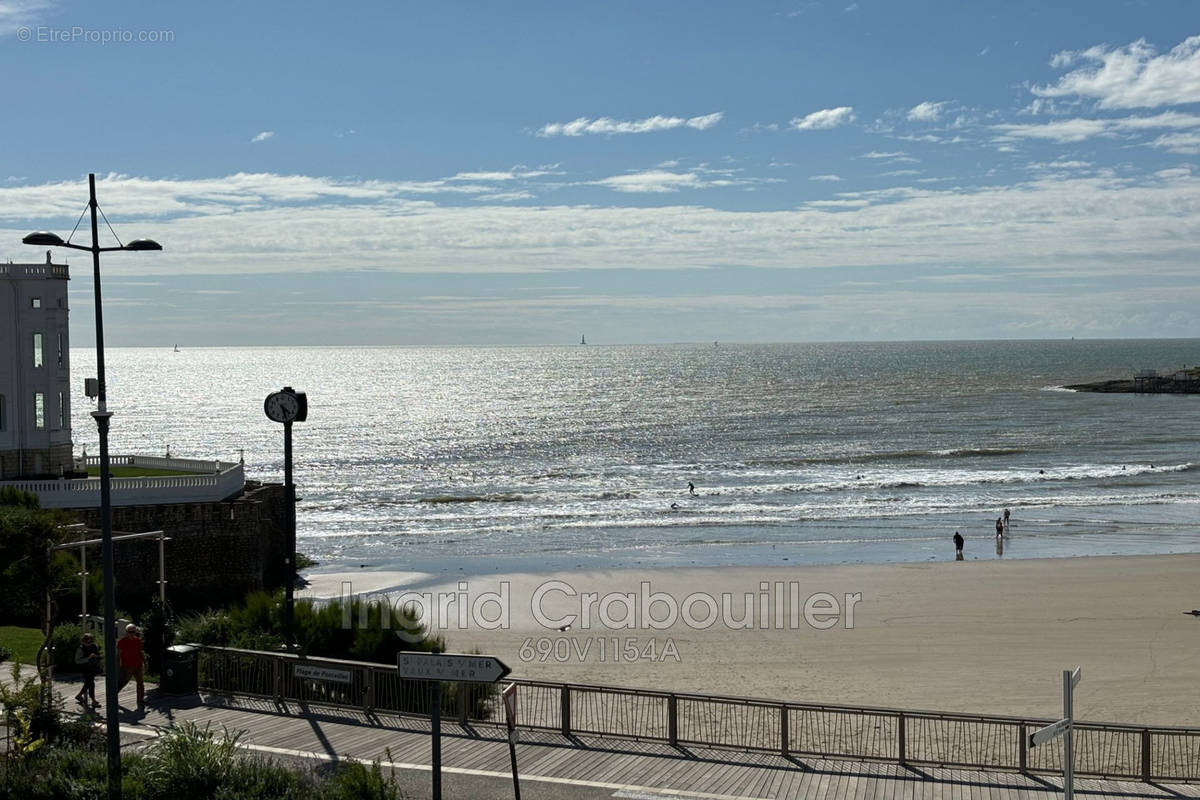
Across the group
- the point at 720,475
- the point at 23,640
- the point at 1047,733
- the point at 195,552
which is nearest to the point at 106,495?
the point at 1047,733

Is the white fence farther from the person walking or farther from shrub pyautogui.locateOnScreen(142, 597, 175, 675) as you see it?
the person walking

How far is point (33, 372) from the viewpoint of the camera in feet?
123

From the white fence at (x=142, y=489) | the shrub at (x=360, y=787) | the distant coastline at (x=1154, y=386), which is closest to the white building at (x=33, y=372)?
the white fence at (x=142, y=489)

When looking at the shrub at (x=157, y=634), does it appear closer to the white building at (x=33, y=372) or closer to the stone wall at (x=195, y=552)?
the stone wall at (x=195, y=552)

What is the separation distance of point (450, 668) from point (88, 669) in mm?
8466

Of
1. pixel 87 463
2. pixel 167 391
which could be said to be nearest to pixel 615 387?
pixel 167 391

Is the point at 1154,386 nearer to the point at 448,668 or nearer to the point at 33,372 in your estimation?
the point at 33,372

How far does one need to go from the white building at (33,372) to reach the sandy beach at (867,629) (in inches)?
406

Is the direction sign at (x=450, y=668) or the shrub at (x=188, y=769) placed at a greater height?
the direction sign at (x=450, y=668)

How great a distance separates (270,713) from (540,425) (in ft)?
334

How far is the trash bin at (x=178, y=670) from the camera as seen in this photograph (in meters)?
16.7

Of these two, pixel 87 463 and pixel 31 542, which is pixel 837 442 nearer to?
pixel 87 463

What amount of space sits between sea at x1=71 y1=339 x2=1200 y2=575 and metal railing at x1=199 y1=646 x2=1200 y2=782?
24.3 meters

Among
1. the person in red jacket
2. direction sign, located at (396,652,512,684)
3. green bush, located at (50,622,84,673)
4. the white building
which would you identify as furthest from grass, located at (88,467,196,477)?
direction sign, located at (396,652,512,684)
